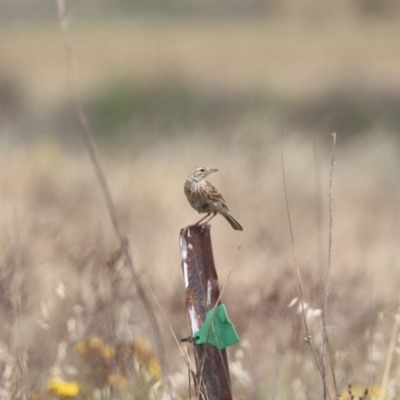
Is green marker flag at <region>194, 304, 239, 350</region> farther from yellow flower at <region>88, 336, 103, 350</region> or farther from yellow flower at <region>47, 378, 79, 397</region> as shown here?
yellow flower at <region>88, 336, 103, 350</region>

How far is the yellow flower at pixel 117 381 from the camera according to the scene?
11.8 feet

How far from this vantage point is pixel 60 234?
25.9ft

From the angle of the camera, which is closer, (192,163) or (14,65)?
(192,163)

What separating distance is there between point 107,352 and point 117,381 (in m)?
0.37

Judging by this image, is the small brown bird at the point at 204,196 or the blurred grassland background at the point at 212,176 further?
the small brown bird at the point at 204,196

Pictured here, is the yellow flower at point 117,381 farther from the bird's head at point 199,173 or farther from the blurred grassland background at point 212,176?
the bird's head at point 199,173

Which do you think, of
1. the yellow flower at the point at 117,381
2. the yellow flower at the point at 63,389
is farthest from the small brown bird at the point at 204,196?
the yellow flower at the point at 63,389

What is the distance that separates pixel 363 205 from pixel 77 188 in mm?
3809

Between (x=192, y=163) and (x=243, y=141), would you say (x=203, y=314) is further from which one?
(x=243, y=141)

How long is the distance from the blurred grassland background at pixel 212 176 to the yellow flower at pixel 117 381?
0.03 meters

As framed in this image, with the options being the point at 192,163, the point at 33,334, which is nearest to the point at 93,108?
the point at 192,163

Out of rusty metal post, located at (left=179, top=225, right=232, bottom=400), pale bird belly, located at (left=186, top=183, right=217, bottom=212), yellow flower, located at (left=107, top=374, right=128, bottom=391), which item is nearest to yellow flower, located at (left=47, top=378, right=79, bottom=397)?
yellow flower, located at (left=107, top=374, right=128, bottom=391)

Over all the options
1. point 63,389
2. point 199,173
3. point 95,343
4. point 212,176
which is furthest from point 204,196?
point 212,176

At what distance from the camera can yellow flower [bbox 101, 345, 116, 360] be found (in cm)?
385
